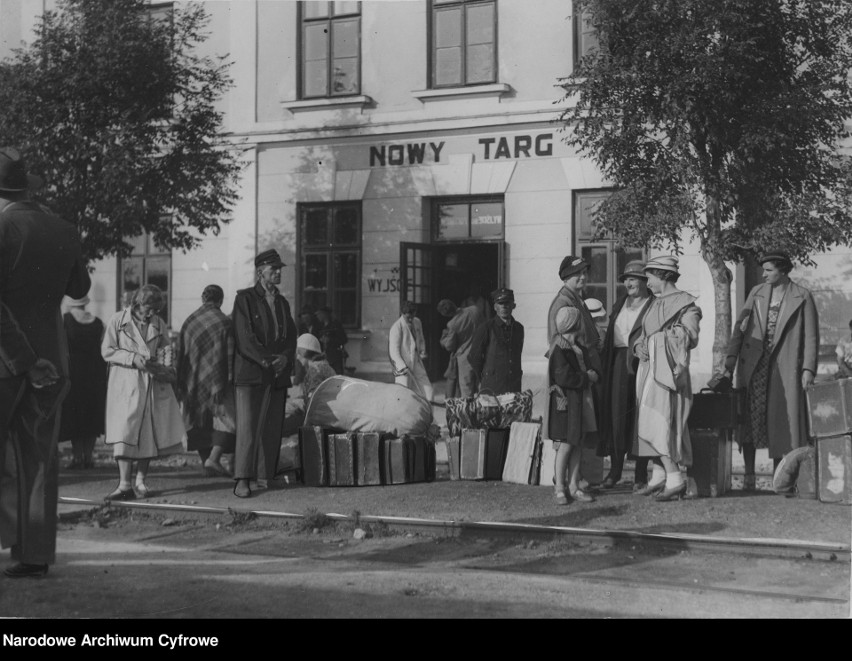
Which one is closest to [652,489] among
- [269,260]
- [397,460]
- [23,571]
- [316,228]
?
[397,460]

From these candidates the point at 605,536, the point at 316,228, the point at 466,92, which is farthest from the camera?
the point at 316,228

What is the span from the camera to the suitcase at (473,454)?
951 cm

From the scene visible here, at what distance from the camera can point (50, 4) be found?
1405 cm

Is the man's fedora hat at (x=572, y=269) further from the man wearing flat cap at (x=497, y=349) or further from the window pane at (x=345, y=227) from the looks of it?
the window pane at (x=345, y=227)

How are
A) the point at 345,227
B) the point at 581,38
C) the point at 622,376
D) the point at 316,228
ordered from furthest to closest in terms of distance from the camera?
Answer: the point at 316,228 → the point at 345,227 → the point at 581,38 → the point at 622,376

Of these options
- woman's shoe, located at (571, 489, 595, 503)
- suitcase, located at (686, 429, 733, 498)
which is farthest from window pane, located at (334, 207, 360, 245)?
suitcase, located at (686, 429, 733, 498)

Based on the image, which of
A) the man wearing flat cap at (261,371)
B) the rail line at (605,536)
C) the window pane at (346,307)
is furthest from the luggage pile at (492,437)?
the window pane at (346,307)

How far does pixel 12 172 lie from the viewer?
582cm

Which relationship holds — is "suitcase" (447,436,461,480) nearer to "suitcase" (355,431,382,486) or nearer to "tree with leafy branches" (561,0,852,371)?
"suitcase" (355,431,382,486)

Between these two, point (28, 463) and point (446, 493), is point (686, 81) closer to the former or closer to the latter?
point (446, 493)

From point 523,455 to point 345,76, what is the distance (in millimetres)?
8042

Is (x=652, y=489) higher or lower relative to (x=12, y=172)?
lower

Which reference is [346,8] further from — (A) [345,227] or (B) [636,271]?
(B) [636,271]

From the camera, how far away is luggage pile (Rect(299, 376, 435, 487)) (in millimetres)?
9336
